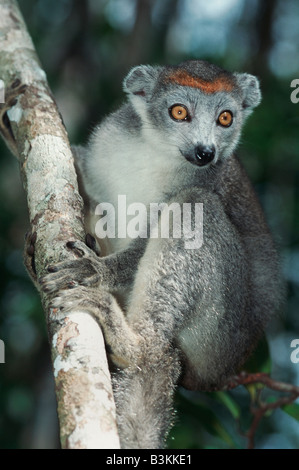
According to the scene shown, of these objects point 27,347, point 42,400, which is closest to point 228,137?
point 42,400

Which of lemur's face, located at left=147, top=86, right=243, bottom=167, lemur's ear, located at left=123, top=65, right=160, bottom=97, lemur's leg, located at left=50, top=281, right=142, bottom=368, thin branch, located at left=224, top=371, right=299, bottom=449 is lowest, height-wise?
thin branch, located at left=224, top=371, right=299, bottom=449

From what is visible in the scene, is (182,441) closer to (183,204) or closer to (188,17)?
(183,204)

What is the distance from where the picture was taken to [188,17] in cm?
1298

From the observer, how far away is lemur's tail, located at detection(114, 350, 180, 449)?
3404 millimetres

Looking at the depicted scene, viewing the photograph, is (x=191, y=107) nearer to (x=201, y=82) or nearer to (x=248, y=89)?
(x=201, y=82)

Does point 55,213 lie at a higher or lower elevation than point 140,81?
lower

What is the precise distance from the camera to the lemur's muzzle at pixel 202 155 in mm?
4371

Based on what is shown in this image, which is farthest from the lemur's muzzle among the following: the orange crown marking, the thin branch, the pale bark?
the thin branch

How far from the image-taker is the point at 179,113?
4.70 metres

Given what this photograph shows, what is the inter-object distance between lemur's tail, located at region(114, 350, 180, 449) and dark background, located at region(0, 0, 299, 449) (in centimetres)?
255

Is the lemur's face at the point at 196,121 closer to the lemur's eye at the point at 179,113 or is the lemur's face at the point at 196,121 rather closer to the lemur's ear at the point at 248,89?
the lemur's eye at the point at 179,113

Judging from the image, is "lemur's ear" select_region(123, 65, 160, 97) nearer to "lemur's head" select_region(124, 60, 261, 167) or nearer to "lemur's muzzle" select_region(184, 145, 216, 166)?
"lemur's head" select_region(124, 60, 261, 167)

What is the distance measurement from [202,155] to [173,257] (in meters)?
0.89

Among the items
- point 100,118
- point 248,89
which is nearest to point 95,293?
point 248,89
